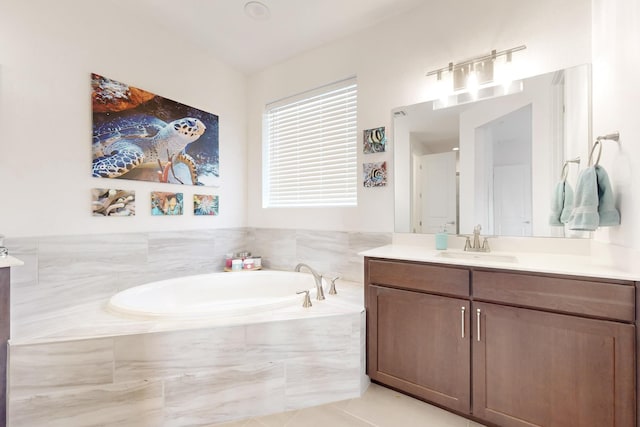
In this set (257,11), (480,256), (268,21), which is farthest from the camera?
(268,21)

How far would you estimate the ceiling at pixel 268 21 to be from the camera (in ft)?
6.95

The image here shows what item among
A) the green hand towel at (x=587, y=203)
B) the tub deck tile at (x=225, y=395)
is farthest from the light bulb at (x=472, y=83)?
the tub deck tile at (x=225, y=395)

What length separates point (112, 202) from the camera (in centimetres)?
210

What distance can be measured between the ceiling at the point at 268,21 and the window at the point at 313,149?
44 centimetres

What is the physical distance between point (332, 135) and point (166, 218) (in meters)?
1.68

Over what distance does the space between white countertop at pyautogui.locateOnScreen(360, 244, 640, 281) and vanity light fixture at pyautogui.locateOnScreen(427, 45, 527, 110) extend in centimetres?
106

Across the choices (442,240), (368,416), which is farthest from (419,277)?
(368,416)

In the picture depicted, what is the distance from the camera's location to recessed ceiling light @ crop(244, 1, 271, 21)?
2.11 meters

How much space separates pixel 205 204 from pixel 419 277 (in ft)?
6.82

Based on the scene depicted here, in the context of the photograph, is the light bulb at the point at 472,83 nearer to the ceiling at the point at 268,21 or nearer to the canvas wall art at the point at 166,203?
the ceiling at the point at 268,21

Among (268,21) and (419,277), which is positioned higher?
(268,21)

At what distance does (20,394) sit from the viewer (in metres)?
1.30

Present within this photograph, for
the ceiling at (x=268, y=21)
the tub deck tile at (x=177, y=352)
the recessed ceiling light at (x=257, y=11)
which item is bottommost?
the tub deck tile at (x=177, y=352)

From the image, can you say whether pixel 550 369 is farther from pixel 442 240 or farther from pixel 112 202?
pixel 112 202
